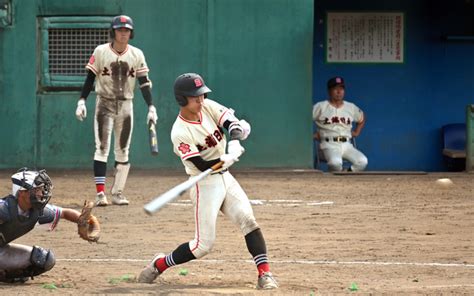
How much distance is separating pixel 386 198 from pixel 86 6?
17.9 feet

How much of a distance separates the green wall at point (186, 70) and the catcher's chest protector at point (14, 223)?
333 inches

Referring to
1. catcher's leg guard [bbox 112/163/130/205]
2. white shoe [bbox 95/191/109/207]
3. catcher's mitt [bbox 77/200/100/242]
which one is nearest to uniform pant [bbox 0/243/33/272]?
catcher's mitt [bbox 77/200/100/242]

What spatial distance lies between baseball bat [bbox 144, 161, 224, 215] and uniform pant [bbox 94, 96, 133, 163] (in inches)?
204

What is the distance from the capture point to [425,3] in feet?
61.6

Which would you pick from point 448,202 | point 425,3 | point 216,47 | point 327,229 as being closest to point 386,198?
point 448,202

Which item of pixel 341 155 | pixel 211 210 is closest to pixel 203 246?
pixel 211 210

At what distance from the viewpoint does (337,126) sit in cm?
1741

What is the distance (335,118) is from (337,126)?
0.40ft

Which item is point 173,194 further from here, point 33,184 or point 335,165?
point 335,165

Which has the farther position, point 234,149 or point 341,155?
point 341,155

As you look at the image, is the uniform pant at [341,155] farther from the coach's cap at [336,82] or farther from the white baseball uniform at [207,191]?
the white baseball uniform at [207,191]

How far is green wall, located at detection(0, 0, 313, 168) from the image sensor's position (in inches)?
680

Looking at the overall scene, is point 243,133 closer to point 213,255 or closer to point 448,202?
point 213,255

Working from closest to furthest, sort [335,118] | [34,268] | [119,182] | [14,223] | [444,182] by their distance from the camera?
[14,223], [34,268], [119,182], [444,182], [335,118]
